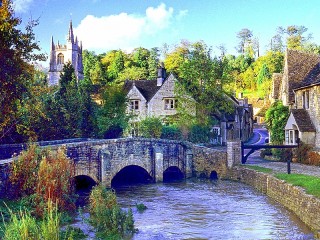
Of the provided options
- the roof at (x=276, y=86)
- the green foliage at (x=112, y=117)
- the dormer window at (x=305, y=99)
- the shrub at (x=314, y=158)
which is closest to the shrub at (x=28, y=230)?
the shrub at (x=314, y=158)

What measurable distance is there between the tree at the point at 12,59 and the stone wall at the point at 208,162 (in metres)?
16.4

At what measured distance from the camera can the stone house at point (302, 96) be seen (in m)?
38.8

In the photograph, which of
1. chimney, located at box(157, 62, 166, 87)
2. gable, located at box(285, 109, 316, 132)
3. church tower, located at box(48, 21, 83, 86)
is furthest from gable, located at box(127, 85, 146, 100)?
church tower, located at box(48, 21, 83, 86)

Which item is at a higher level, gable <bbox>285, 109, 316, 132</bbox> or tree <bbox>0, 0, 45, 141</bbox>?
tree <bbox>0, 0, 45, 141</bbox>

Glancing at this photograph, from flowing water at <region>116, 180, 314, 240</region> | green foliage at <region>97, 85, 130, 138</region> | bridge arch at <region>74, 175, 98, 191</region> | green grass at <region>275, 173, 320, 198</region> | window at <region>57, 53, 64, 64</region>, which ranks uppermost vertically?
window at <region>57, 53, 64, 64</region>

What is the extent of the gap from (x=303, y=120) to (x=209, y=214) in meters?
17.5

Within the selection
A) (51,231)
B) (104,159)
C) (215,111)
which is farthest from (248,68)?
(51,231)

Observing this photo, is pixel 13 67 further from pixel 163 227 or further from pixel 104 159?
pixel 163 227

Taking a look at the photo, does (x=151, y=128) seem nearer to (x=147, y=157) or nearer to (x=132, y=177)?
(x=132, y=177)

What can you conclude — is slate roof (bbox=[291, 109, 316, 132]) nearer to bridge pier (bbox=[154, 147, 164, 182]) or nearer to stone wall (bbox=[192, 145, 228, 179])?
stone wall (bbox=[192, 145, 228, 179])

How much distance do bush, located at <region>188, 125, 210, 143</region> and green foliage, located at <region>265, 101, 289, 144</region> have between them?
9.82 metres

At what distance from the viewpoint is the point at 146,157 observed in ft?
124

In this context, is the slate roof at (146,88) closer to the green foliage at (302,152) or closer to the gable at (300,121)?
the gable at (300,121)

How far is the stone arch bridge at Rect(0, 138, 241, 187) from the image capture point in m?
32.8
